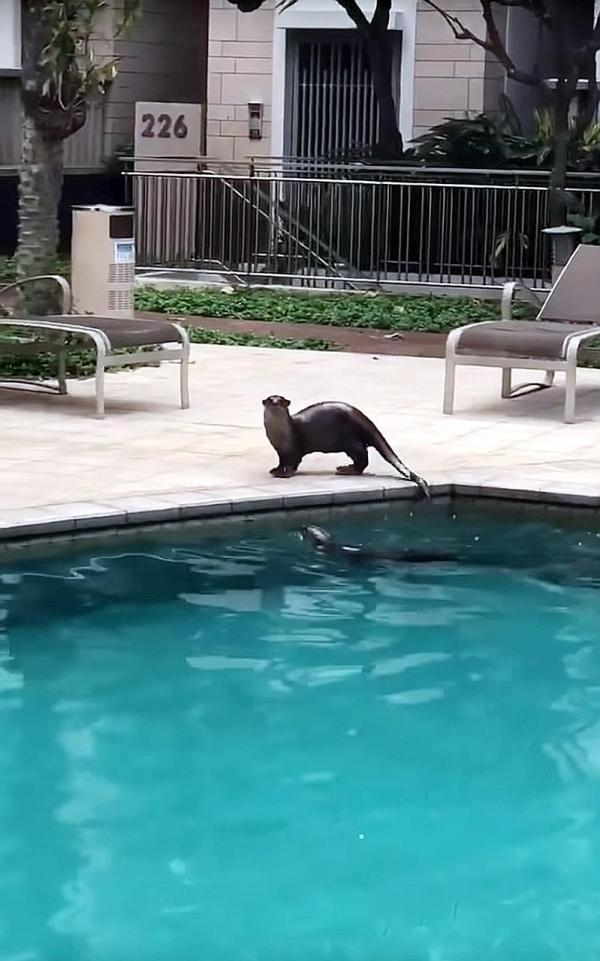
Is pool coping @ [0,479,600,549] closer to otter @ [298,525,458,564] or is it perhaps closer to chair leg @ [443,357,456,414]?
otter @ [298,525,458,564]

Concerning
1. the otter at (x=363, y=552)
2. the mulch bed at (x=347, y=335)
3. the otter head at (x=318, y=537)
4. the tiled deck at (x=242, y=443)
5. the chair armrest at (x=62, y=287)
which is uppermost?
the chair armrest at (x=62, y=287)

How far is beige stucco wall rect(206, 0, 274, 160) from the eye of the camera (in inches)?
816

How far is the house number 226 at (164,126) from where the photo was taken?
63.0 feet

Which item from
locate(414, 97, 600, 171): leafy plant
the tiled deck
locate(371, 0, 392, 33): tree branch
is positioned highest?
locate(371, 0, 392, 33): tree branch

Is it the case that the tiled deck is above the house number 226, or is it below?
below

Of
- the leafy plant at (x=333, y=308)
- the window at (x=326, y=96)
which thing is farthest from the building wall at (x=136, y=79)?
the leafy plant at (x=333, y=308)

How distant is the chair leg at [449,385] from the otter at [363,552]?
9.19 ft

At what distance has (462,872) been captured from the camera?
15.1 feet

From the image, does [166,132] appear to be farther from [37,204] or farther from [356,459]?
[356,459]

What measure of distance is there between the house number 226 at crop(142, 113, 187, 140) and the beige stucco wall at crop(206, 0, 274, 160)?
134cm

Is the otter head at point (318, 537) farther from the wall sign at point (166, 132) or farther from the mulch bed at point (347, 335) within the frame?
the wall sign at point (166, 132)

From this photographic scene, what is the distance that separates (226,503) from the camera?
7789mm

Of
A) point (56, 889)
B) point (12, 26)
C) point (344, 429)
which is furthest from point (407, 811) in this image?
point (12, 26)

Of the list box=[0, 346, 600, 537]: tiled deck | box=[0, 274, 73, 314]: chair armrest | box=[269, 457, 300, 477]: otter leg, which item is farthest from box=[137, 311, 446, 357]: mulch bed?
box=[269, 457, 300, 477]: otter leg
